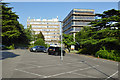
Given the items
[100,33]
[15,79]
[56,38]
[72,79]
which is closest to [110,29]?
[100,33]

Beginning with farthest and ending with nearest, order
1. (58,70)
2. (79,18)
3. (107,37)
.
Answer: (79,18), (107,37), (58,70)

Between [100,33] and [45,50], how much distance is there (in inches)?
630

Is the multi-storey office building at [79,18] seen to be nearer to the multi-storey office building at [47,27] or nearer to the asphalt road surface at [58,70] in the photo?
the multi-storey office building at [47,27]

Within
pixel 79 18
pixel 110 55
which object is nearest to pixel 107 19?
pixel 110 55

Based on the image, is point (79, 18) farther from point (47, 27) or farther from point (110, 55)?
point (47, 27)

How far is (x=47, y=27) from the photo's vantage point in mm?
131125

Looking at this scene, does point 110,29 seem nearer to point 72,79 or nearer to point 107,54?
point 107,54

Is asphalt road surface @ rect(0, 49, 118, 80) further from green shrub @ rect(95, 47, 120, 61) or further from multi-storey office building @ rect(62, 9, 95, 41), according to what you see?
multi-storey office building @ rect(62, 9, 95, 41)

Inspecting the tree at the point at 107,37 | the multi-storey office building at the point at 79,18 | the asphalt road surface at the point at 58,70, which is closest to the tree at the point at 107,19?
the tree at the point at 107,37

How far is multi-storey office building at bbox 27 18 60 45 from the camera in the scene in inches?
5084

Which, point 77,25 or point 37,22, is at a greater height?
point 37,22

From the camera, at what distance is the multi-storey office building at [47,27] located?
129 metres

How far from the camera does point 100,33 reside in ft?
78.7

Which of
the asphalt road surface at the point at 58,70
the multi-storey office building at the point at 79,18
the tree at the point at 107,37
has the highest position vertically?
the multi-storey office building at the point at 79,18
